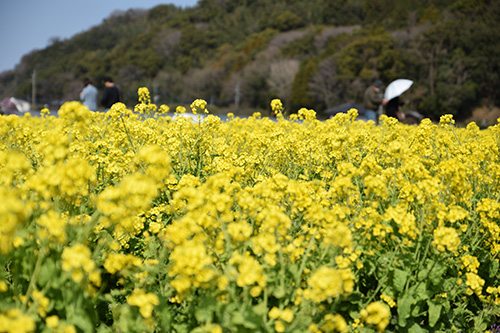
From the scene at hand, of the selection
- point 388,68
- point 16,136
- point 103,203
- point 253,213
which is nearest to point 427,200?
point 253,213

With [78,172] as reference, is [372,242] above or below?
below

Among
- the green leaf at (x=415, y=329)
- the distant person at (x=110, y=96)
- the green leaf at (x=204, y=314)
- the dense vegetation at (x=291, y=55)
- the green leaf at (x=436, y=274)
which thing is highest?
the distant person at (x=110, y=96)

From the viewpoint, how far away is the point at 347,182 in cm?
263

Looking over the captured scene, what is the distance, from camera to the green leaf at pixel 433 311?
99.7 inches

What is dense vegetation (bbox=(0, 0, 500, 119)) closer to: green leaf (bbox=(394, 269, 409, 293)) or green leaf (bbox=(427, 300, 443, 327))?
green leaf (bbox=(427, 300, 443, 327))

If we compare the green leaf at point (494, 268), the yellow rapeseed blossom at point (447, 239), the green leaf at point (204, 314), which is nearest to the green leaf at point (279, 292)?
the green leaf at point (204, 314)

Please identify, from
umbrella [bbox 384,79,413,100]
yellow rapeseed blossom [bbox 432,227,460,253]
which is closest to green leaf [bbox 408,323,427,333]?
yellow rapeseed blossom [bbox 432,227,460,253]

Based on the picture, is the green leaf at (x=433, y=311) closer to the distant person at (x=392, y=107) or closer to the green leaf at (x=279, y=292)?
the green leaf at (x=279, y=292)

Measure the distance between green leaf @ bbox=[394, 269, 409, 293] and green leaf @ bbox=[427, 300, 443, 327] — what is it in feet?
0.82

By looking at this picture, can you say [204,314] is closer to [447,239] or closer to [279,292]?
[279,292]

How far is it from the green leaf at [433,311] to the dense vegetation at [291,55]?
113ft

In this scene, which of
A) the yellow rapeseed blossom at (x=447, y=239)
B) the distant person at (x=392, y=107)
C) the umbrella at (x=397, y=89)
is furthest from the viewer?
the distant person at (x=392, y=107)

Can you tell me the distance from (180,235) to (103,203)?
1.42 feet

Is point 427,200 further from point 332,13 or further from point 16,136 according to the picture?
point 332,13
